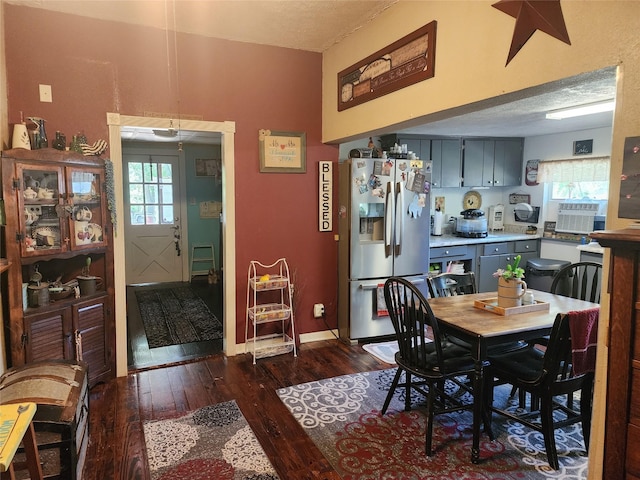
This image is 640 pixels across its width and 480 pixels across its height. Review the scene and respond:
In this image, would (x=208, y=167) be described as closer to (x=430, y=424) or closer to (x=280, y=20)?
(x=280, y=20)

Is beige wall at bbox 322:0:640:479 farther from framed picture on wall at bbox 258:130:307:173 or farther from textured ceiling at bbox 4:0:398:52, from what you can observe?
framed picture on wall at bbox 258:130:307:173

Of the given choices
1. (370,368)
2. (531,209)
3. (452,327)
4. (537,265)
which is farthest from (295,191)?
(531,209)

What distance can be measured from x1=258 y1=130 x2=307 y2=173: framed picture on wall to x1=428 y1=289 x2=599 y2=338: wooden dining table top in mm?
1868

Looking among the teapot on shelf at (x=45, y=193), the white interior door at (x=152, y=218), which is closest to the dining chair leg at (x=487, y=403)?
the teapot on shelf at (x=45, y=193)

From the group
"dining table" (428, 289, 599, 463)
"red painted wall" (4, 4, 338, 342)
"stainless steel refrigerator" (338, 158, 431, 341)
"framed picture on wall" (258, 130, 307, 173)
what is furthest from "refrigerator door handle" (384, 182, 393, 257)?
"dining table" (428, 289, 599, 463)

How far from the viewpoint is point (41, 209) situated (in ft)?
9.16

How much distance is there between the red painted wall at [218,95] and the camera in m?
2.96

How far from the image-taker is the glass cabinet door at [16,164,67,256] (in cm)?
263

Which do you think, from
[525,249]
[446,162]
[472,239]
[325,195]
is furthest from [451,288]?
[525,249]

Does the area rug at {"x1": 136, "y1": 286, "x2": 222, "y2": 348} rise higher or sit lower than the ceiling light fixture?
lower

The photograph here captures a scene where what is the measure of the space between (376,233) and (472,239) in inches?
70.2

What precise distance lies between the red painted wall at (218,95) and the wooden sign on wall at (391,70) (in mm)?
558

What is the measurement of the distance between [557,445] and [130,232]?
6.26 meters

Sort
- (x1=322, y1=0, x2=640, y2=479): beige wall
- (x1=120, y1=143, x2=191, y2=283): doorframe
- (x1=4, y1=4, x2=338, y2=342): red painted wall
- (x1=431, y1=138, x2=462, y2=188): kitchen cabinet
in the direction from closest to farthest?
(x1=322, y1=0, x2=640, y2=479): beige wall
(x1=4, y1=4, x2=338, y2=342): red painted wall
(x1=431, y1=138, x2=462, y2=188): kitchen cabinet
(x1=120, y1=143, x2=191, y2=283): doorframe
